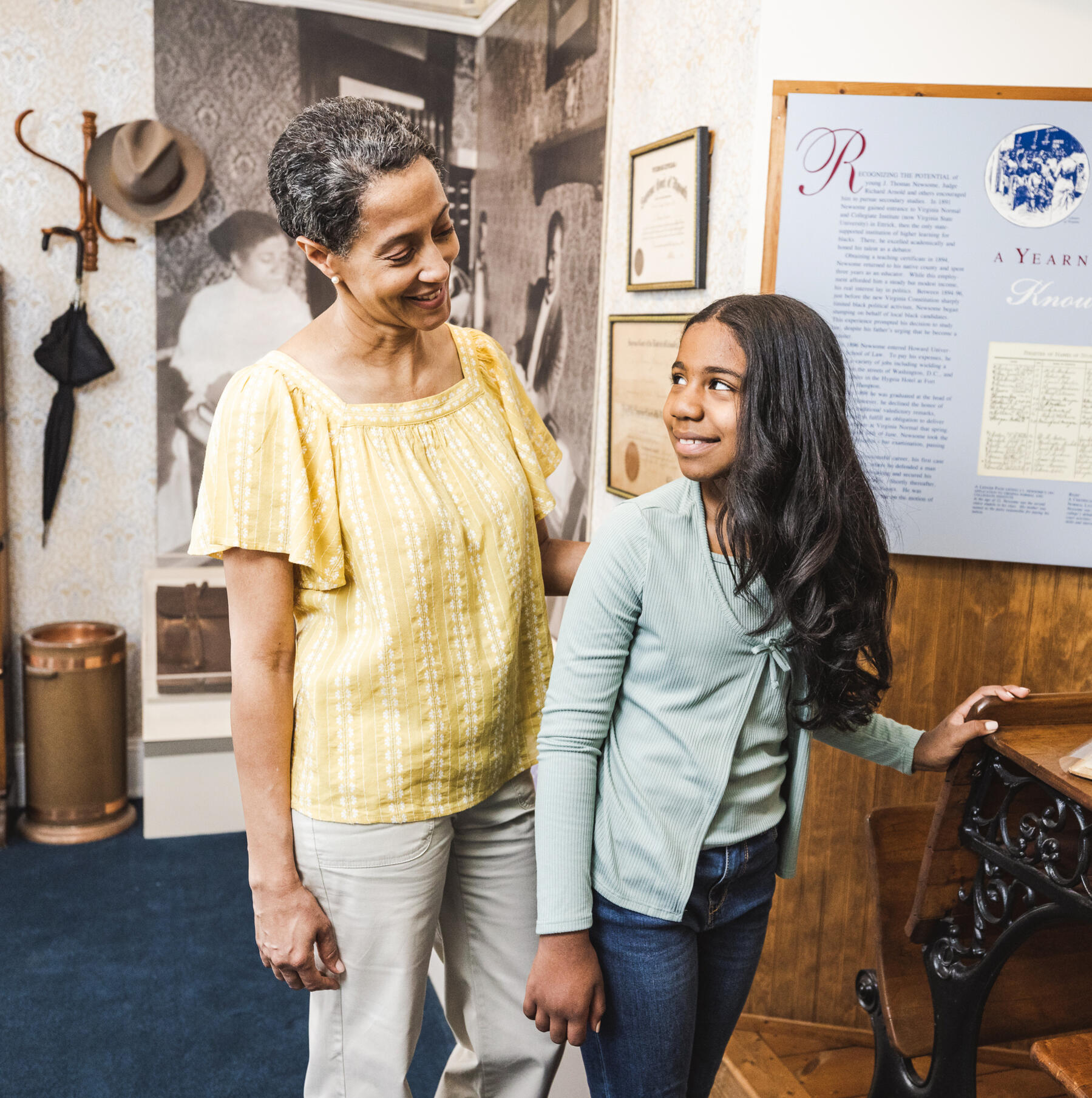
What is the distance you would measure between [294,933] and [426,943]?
18cm

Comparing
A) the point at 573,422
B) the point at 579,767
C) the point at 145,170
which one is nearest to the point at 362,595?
the point at 579,767

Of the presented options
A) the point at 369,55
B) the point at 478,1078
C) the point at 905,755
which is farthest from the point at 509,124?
the point at 478,1078

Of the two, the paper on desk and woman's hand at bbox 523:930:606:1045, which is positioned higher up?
the paper on desk

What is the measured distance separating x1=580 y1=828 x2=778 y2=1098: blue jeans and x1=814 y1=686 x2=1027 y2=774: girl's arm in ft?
0.69

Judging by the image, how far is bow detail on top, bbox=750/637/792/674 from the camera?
45.1 inches

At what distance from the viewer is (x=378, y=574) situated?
1.23 meters

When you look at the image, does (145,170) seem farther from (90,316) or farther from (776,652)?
(776,652)

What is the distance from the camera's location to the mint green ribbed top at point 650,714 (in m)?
1.12

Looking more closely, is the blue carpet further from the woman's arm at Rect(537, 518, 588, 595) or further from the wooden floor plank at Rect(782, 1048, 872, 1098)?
the woman's arm at Rect(537, 518, 588, 595)

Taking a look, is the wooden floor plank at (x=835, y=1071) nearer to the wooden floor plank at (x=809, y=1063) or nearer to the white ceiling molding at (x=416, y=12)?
the wooden floor plank at (x=809, y=1063)

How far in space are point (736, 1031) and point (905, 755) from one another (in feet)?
3.90

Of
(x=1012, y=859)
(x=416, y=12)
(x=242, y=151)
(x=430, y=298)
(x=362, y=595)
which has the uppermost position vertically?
(x=416, y=12)

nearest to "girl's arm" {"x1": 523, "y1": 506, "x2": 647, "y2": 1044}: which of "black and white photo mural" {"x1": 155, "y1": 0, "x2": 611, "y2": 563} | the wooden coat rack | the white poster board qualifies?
the white poster board

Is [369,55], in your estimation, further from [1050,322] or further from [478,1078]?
[478,1078]
